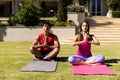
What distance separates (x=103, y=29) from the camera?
2641cm

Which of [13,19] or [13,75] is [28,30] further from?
[13,75]

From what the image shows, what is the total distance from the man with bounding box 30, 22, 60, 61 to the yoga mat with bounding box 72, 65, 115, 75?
1.42m

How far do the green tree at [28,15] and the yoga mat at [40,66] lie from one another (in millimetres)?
11393

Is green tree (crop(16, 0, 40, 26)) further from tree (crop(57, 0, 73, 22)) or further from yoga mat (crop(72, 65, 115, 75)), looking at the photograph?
yoga mat (crop(72, 65, 115, 75))

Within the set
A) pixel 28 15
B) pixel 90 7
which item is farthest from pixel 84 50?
pixel 90 7

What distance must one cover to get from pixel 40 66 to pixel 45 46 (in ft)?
4.75

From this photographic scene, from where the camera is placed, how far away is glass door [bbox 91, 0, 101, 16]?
45.3 m

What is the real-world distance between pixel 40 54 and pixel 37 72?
Result: 2.23m

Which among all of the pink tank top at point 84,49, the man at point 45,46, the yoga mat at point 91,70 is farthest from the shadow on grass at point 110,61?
the man at point 45,46

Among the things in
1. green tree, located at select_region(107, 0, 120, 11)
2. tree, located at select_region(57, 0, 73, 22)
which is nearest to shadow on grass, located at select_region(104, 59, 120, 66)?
tree, located at select_region(57, 0, 73, 22)

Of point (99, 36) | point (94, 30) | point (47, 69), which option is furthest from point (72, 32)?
point (47, 69)

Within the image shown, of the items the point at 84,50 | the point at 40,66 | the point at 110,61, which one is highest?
the point at 84,50

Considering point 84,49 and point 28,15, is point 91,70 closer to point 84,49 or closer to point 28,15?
point 84,49

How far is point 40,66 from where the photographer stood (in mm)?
10969
